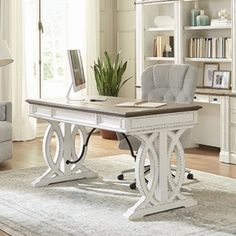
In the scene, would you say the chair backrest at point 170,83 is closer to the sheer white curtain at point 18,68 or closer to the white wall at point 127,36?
the sheer white curtain at point 18,68

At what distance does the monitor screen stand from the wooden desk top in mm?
177

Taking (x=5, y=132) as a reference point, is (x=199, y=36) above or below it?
above

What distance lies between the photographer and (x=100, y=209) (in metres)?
4.27

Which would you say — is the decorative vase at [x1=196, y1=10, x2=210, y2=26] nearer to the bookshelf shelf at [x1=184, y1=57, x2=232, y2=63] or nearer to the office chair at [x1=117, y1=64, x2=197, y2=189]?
the bookshelf shelf at [x1=184, y1=57, x2=232, y2=63]

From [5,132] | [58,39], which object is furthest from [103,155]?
[58,39]

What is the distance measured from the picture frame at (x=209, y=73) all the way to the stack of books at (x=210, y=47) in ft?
0.54

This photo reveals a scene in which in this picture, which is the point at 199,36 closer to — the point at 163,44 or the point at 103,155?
the point at 163,44

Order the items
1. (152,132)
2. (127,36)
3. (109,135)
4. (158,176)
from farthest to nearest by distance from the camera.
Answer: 1. (127,36)
2. (109,135)
3. (158,176)
4. (152,132)

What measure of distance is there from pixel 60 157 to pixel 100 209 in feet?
3.17

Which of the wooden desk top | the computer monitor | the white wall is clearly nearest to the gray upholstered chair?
the wooden desk top

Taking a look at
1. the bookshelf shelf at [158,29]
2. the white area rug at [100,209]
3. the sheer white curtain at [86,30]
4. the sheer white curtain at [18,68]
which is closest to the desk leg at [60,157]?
the white area rug at [100,209]

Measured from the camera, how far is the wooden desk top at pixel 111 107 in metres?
3.93

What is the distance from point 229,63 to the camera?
21.7ft

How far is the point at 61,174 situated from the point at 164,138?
4.48 feet
